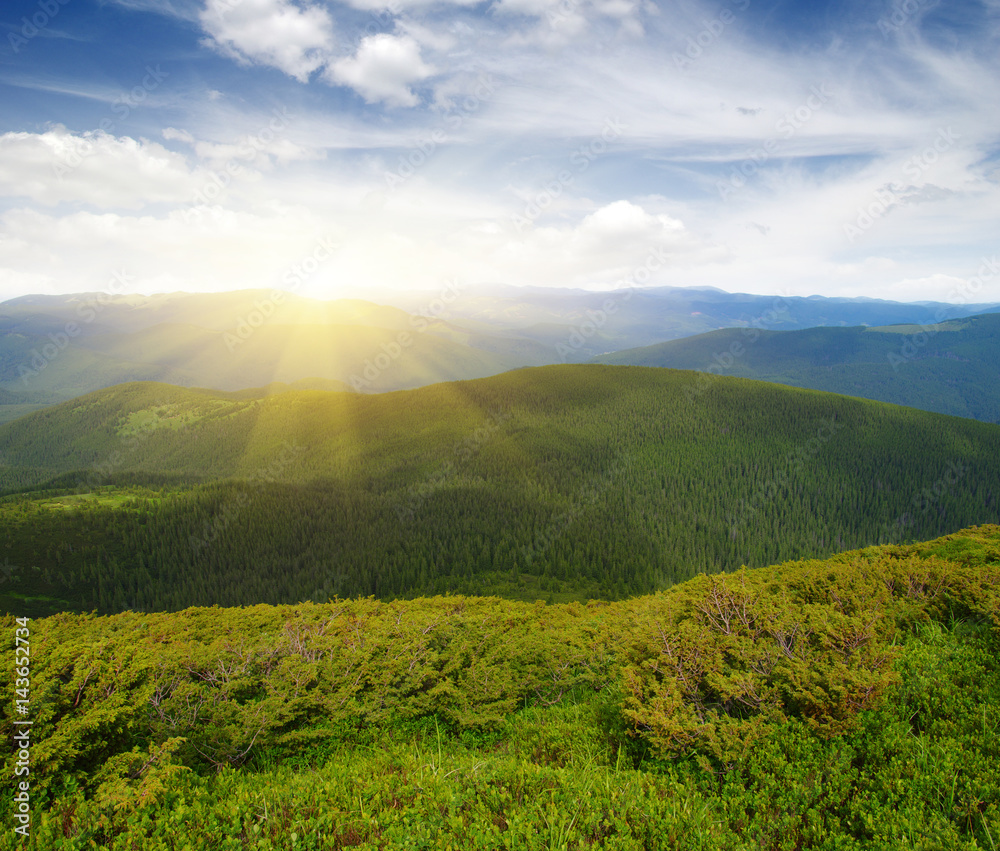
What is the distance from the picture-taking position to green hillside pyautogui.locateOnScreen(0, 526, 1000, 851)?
29.7 ft

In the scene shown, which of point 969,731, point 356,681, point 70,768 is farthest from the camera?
point 356,681

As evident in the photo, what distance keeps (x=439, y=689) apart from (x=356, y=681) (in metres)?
3.27

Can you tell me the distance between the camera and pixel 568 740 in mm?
13828

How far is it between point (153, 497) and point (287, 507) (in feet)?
183

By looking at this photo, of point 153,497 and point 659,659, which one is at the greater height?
point 659,659

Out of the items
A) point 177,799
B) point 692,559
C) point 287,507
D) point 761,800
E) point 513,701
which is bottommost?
point 692,559

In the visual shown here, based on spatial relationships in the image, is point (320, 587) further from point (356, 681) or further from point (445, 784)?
point (445, 784)

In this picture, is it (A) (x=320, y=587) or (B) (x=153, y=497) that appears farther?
(B) (x=153, y=497)

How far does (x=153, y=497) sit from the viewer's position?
576 ft

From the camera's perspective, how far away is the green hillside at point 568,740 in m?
9.06

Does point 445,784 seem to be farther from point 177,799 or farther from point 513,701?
point 513,701

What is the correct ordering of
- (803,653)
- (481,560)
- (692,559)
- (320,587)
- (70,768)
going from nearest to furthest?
(70,768) < (803,653) < (320,587) < (481,560) < (692,559)

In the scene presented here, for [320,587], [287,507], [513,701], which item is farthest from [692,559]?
[513,701]

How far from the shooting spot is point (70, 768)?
37.5 feet
